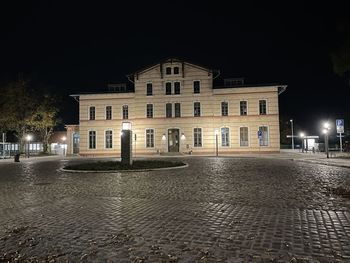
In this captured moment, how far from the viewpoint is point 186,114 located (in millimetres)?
39656

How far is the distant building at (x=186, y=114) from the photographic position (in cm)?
3866

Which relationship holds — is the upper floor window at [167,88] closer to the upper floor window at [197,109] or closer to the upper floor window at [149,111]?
the upper floor window at [149,111]

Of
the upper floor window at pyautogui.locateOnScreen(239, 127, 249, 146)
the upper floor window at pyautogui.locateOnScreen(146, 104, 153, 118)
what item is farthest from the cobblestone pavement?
the upper floor window at pyautogui.locateOnScreen(146, 104, 153, 118)

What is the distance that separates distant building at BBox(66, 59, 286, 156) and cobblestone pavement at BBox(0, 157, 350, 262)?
1137 inches

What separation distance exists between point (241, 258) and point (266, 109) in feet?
120

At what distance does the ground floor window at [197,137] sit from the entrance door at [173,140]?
2241mm

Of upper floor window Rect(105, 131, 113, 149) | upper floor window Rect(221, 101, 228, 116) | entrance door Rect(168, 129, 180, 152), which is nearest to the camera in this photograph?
upper floor window Rect(221, 101, 228, 116)

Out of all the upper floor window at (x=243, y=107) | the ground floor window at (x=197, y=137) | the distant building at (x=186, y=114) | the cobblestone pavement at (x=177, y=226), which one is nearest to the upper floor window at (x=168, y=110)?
the distant building at (x=186, y=114)

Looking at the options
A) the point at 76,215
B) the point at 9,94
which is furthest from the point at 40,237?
the point at 9,94

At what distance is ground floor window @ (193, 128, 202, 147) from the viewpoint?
39.4 meters

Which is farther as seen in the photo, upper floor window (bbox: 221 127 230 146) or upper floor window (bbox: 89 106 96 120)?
upper floor window (bbox: 89 106 96 120)

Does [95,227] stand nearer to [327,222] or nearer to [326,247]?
[326,247]

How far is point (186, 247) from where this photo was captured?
473 centimetres

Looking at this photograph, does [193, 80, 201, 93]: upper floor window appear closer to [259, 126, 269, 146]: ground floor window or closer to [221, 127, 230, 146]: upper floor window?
[221, 127, 230, 146]: upper floor window
